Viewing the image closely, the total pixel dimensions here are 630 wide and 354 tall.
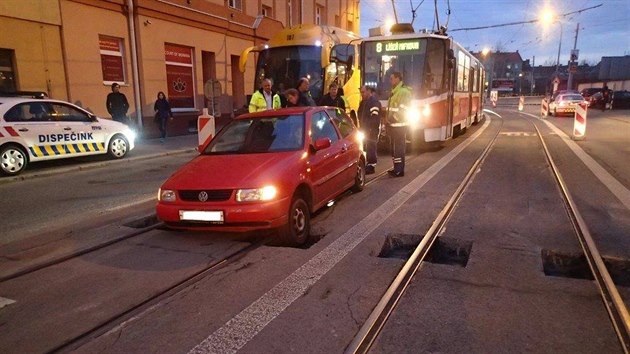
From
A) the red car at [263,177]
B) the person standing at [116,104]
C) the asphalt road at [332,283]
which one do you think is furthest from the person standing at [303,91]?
→ the person standing at [116,104]

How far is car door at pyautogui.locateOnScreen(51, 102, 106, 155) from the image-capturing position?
35.0 ft

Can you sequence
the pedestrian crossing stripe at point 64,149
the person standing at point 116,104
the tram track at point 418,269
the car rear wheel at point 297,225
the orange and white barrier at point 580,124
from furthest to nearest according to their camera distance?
the orange and white barrier at point 580,124, the person standing at point 116,104, the pedestrian crossing stripe at point 64,149, the car rear wheel at point 297,225, the tram track at point 418,269

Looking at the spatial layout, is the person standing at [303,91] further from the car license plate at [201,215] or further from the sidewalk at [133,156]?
the sidewalk at [133,156]

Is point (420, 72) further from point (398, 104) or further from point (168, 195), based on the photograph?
point (168, 195)

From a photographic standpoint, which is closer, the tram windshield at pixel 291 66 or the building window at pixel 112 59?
the tram windshield at pixel 291 66

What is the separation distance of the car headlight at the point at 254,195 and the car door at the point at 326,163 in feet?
3.13

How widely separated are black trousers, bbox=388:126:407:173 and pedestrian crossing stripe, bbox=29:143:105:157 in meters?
7.68

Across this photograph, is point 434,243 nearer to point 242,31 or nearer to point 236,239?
point 236,239

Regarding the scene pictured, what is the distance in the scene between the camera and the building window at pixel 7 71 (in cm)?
1264

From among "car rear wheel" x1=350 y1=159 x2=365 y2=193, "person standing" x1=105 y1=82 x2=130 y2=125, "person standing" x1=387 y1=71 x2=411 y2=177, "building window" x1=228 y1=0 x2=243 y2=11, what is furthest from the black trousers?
"building window" x1=228 y1=0 x2=243 y2=11

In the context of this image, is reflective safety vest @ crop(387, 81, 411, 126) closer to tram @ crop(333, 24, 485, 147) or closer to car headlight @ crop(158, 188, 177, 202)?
tram @ crop(333, 24, 485, 147)

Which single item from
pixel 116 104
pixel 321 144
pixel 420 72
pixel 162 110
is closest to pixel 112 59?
pixel 162 110

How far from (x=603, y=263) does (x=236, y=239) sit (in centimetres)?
390

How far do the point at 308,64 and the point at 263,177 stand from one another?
9.63 m
